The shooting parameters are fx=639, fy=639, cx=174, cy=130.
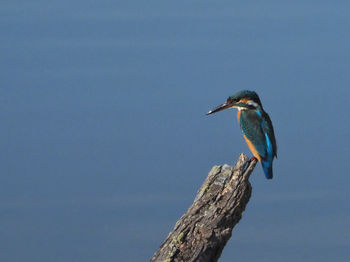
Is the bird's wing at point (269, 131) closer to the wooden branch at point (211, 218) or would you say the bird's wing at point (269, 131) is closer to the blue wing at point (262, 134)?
the blue wing at point (262, 134)

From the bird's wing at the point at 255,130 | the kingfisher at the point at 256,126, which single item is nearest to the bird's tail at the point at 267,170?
the kingfisher at the point at 256,126

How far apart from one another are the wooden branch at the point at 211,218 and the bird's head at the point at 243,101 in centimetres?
274

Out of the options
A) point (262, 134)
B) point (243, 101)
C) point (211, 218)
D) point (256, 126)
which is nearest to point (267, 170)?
point (262, 134)

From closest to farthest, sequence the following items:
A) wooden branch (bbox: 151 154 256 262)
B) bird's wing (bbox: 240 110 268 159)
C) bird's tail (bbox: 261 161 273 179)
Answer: wooden branch (bbox: 151 154 256 262), bird's tail (bbox: 261 161 273 179), bird's wing (bbox: 240 110 268 159)

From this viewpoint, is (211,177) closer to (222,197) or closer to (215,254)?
(222,197)

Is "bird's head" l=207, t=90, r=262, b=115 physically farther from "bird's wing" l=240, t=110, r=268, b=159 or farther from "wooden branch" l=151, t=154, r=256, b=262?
"wooden branch" l=151, t=154, r=256, b=262

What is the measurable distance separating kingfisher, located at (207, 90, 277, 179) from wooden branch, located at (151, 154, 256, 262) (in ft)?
8.65

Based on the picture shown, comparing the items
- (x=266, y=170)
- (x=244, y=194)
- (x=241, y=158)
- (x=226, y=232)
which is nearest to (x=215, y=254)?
(x=226, y=232)

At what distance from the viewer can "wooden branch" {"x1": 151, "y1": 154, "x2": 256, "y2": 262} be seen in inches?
227

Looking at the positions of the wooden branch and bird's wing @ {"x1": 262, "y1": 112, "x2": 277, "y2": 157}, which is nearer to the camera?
the wooden branch

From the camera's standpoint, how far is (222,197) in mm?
6277

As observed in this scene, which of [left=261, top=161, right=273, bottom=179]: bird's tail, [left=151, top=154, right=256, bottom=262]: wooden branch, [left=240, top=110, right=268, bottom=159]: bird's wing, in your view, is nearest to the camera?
[left=151, top=154, right=256, bottom=262]: wooden branch

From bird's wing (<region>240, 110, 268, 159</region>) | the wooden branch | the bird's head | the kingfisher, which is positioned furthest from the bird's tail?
the wooden branch

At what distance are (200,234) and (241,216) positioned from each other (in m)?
0.61
